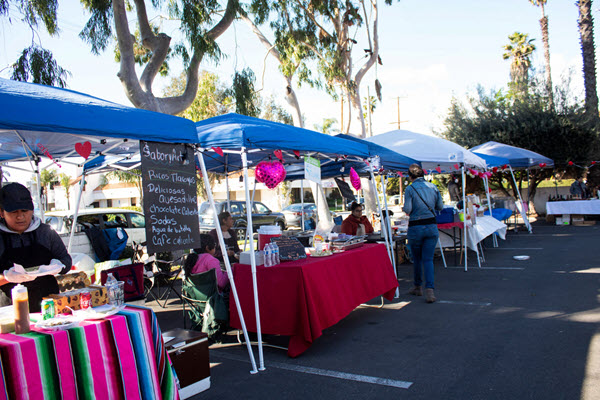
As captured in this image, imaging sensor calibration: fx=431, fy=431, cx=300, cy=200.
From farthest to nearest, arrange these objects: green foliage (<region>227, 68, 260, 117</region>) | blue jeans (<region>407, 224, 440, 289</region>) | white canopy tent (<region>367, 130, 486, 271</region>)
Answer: green foliage (<region>227, 68, 260, 117</region>)
white canopy tent (<region>367, 130, 486, 271</region>)
blue jeans (<region>407, 224, 440, 289</region>)

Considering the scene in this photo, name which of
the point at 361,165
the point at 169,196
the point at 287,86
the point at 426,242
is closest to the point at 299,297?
the point at 169,196

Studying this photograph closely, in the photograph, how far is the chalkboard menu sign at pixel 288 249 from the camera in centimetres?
473

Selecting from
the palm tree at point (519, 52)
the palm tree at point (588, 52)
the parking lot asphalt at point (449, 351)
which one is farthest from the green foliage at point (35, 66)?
the palm tree at point (519, 52)

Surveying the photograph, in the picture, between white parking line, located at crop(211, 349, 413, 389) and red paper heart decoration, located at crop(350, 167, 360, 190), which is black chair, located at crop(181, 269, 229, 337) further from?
red paper heart decoration, located at crop(350, 167, 360, 190)

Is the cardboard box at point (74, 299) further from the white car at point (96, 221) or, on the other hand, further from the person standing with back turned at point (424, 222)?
the white car at point (96, 221)

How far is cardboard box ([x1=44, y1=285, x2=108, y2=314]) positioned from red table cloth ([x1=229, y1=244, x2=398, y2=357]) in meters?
1.82

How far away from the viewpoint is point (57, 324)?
2473 millimetres

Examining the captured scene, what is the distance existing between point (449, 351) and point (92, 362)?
3.23 metres

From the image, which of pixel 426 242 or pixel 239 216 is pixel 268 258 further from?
pixel 239 216

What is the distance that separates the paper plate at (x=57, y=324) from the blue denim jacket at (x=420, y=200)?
14.8ft

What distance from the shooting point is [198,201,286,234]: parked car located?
591 inches

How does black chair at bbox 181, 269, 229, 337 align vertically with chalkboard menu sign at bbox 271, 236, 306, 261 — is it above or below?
below

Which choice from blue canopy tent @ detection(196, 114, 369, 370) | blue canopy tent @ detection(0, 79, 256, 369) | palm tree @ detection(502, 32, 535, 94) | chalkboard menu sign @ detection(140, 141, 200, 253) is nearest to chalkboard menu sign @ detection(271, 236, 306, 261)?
blue canopy tent @ detection(196, 114, 369, 370)

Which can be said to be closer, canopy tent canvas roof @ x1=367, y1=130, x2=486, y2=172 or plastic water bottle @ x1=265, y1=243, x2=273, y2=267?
plastic water bottle @ x1=265, y1=243, x2=273, y2=267
